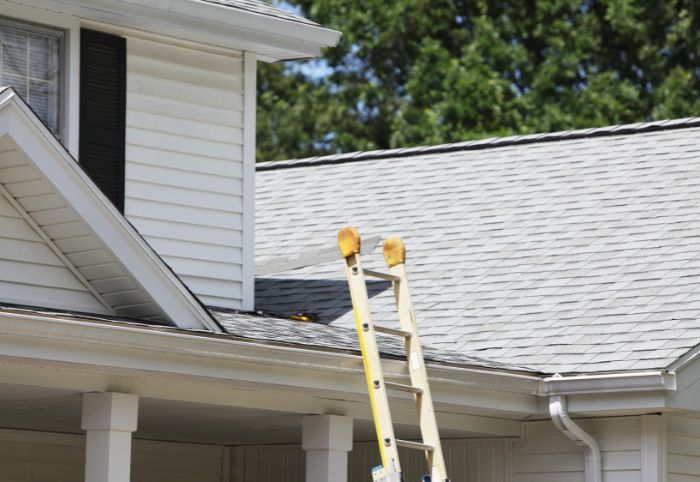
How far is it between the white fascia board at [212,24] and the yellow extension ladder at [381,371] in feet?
10.7

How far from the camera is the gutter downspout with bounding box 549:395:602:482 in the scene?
1095 centimetres

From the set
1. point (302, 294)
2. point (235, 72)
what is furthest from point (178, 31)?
point (302, 294)

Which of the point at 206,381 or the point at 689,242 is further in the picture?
the point at 689,242

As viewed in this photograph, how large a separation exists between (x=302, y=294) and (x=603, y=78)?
59.0 feet

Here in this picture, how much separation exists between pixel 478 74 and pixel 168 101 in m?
18.4

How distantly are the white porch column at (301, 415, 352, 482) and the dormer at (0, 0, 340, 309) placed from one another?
2.03 m

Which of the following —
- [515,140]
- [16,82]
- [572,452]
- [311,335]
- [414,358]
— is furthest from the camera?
[515,140]

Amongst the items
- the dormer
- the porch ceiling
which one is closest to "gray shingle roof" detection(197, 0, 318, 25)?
the dormer

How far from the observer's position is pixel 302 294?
13609 mm

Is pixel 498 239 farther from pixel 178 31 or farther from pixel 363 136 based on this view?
pixel 363 136

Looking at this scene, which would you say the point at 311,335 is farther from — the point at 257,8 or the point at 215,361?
the point at 257,8

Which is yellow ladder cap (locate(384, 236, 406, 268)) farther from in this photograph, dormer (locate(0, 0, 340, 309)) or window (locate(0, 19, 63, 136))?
window (locate(0, 19, 63, 136))

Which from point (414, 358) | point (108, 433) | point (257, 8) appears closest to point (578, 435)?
point (414, 358)

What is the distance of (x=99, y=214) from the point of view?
10000mm
